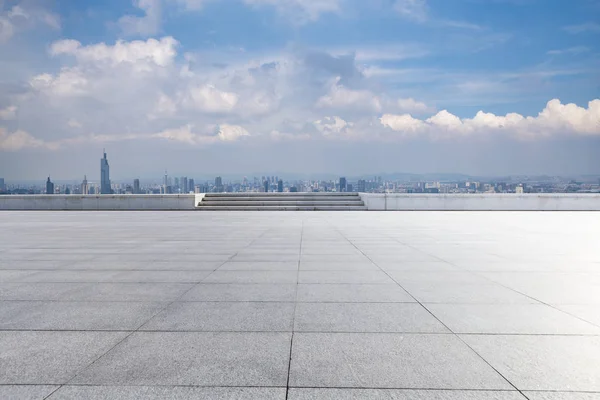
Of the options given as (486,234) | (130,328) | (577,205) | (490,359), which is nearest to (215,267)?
(130,328)

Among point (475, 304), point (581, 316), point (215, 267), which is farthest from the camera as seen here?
point (215, 267)

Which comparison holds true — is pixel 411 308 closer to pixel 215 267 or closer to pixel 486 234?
pixel 215 267

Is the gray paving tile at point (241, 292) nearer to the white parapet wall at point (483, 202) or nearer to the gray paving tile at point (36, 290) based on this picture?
the gray paving tile at point (36, 290)

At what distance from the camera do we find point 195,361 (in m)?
3.96

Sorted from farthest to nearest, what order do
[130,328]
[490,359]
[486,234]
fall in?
[486,234] → [130,328] → [490,359]

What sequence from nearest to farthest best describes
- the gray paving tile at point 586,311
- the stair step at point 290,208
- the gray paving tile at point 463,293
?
the gray paving tile at point 586,311 → the gray paving tile at point 463,293 → the stair step at point 290,208

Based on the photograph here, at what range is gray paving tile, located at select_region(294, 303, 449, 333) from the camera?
4.87 metres

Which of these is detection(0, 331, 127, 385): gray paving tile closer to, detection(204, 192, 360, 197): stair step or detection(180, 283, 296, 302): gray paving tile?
detection(180, 283, 296, 302): gray paving tile

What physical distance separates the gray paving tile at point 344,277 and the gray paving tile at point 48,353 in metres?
3.40

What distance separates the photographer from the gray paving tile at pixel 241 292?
20.2 feet

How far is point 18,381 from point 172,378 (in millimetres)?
1178

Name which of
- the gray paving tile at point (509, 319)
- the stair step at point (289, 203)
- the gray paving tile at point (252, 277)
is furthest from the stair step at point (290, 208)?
the gray paving tile at point (509, 319)

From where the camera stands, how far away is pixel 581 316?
211 inches

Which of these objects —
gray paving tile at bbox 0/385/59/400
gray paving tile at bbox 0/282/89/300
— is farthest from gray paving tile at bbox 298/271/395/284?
gray paving tile at bbox 0/385/59/400
